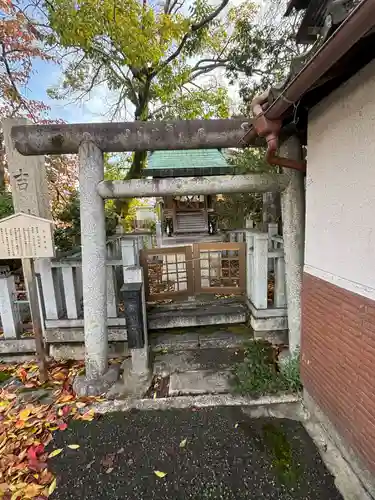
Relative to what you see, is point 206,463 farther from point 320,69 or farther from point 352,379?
point 320,69

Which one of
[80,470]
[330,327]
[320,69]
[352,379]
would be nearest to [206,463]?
[80,470]

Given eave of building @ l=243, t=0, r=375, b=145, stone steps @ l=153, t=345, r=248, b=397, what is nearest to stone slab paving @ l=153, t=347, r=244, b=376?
stone steps @ l=153, t=345, r=248, b=397

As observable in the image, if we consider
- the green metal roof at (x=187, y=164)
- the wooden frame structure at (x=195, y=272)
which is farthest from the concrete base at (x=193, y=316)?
the green metal roof at (x=187, y=164)

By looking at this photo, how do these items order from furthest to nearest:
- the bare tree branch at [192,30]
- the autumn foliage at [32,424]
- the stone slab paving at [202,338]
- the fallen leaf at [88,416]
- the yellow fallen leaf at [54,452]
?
1. the bare tree branch at [192,30]
2. the stone slab paving at [202,338]
3. the fallen leaf at [88,416]
4. the yellow fallen leaf at [54,452]
5. the autumn foliage at [32,424]

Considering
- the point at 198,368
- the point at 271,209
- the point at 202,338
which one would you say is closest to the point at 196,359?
the point at 198,368

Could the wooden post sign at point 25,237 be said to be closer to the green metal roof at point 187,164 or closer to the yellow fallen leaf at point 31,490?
the yellow fallen leaf at point 31,490

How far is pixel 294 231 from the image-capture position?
10.9 ft

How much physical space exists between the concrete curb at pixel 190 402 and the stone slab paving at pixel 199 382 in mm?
136

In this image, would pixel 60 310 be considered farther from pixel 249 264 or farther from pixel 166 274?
pixel 249 264

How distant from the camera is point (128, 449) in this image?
2.57m

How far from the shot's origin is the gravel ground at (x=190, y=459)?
2.15 m

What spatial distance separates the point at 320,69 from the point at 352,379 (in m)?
2.48

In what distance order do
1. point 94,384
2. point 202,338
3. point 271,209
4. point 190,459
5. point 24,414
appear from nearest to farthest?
point 190,459
point 24,414
point 94,384
point 202,338
point 271,209

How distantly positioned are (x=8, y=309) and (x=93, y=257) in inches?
75.1
